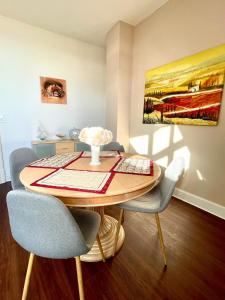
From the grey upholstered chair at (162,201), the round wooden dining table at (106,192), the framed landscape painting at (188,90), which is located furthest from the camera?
the framed landscape painting at (188,90)

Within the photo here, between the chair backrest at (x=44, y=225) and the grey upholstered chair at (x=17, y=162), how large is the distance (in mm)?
872

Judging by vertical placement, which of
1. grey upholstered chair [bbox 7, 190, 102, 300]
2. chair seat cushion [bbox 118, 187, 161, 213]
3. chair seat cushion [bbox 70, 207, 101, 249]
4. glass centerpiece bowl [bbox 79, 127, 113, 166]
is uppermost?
glass centerpiece bowl [bbox 79, 127, 113, 166]

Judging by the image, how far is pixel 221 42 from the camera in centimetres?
181

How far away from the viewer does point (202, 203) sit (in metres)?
2.16

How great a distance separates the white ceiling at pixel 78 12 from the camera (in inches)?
91.7

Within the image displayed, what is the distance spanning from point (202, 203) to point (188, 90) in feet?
4.93

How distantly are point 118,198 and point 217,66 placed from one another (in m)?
1.90

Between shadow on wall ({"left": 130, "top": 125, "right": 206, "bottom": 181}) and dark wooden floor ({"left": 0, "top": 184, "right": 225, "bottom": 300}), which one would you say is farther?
shadow on wall ({"left": 130, "top": 125, "right": 206, "bottom": 181})

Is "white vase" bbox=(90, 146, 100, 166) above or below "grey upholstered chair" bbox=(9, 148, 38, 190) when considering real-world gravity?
above

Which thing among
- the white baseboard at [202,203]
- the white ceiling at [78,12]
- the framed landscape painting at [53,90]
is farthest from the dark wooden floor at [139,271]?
the white ceiling at [78,12]

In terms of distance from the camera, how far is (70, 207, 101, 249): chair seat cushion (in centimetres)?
99

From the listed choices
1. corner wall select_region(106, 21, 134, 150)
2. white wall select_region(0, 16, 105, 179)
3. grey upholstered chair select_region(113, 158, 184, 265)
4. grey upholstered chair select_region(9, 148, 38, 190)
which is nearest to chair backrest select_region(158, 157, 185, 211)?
grey upholstered chair select_region(113, 158, 184, 265)

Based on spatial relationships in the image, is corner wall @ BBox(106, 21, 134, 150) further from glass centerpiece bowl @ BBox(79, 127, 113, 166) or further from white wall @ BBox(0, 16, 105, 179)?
glass centerpiece bowl @ BBox(79, 127, 113, 166)

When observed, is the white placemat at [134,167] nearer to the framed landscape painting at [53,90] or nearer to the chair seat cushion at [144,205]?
the chair seat cushion at [144,205]
